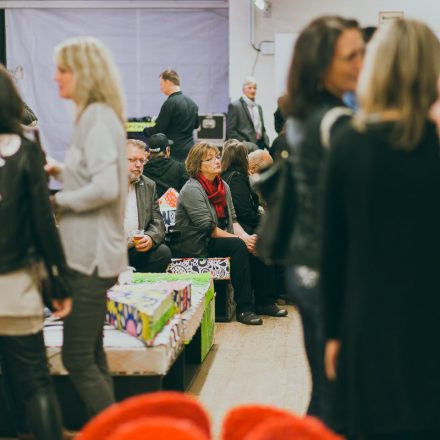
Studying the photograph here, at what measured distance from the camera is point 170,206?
20.9ft

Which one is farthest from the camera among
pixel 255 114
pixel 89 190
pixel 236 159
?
pixel 255 114

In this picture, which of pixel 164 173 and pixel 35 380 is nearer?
pixel 35 380

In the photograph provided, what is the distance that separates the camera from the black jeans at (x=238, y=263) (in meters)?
5.99

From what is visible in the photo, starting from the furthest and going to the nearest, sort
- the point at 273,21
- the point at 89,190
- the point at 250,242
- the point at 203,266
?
1. the point at 273,21
2. the point at 250,242
3. the point at 203,266
4. the point at 89,190

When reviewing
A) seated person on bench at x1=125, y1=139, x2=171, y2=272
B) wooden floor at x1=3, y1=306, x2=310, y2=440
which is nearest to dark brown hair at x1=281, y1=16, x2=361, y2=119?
wooden floor at x1=3, y1=306, x2=310, y2=440

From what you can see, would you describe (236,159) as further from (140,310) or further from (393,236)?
(393,236)

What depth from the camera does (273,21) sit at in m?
10.6

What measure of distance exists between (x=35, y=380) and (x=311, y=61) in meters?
1.41

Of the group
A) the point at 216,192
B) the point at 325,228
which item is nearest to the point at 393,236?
the point at 325,228

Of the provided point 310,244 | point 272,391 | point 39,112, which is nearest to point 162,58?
point 39,112

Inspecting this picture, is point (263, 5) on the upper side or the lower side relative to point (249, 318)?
upper

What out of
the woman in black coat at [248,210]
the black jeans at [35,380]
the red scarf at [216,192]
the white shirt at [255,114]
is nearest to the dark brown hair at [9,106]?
the black jeans at [35,380]

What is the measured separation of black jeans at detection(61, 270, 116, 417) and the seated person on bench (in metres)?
2.46

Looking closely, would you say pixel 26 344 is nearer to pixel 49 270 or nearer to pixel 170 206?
pixel 49 270
